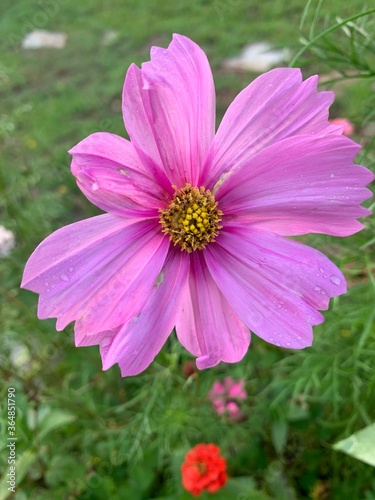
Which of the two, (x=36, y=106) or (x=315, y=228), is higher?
(x=315, y=228)

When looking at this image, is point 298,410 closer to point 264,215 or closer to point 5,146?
point 264,215

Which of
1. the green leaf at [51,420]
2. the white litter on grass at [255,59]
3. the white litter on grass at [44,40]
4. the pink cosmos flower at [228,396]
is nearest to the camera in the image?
the green leaf at [51,420]

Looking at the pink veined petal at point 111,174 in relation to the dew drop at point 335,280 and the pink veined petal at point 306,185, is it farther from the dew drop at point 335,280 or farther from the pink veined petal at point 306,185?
the dew drop at point 335,280

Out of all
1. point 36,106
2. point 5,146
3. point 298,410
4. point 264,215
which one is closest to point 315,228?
point 264,215

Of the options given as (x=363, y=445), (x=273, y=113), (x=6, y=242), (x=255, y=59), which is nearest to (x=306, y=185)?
(x=273, y=113)

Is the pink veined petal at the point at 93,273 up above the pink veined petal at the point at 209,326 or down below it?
above

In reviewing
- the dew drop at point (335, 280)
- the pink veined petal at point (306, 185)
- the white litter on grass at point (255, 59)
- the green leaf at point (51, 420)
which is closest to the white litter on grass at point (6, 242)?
the green leaf at point (51, 420)

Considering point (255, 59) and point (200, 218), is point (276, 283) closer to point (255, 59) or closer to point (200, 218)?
point (200, 218)
